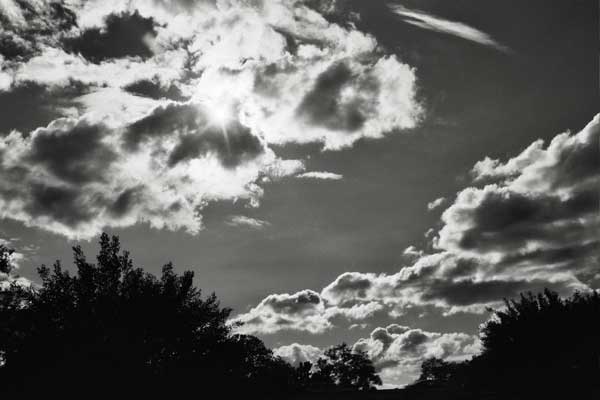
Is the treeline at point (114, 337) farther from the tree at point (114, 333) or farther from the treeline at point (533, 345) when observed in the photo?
the treeline at point (533, 345)

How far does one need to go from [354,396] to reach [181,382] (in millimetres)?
9577

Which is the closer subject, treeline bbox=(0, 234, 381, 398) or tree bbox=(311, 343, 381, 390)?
treeline bbox=(0, 234, 381, 398)

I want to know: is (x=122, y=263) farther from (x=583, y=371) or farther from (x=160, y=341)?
(x=583, y=371)

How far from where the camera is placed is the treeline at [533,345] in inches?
1062

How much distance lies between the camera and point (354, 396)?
26.1 metres

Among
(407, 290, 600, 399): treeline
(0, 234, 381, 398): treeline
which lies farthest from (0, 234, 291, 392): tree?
(407, 290, 600, 399): treeline

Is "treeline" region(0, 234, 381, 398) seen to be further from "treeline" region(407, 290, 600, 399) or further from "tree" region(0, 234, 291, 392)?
"treeline" region(407, 290, 600, 399)

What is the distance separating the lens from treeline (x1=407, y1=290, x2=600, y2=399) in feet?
88.5

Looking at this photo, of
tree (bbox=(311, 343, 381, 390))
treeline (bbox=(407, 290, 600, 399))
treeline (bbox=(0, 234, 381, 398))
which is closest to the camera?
treeline (bbox=(0, 234, 381, 398))

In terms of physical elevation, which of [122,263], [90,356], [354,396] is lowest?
[354,396]

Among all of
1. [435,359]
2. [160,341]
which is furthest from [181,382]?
[435,359]

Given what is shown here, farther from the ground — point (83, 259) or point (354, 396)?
point (83, 259)

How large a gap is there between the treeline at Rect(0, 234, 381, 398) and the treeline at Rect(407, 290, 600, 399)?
1267 cm

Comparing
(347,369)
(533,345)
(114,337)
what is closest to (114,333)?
(114,337)
